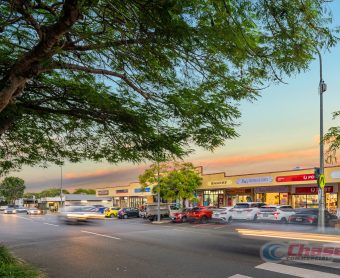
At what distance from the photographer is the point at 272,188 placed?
42.9 meters

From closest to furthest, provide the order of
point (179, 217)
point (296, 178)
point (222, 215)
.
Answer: point (222, 215) < point (179, 217) < point (296, 178)

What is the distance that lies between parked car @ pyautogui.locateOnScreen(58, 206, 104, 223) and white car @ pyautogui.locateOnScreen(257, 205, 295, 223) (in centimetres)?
1285

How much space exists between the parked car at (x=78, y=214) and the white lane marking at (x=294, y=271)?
69.2 ft

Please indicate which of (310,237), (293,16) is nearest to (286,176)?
(310,237)

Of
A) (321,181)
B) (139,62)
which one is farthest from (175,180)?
(139,62)

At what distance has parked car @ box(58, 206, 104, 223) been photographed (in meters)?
28.9

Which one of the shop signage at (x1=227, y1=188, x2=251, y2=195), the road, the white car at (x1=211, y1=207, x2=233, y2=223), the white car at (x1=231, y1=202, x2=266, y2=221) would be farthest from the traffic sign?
the shop signage at (x1=227, y1=188, x2=251, y2=195)

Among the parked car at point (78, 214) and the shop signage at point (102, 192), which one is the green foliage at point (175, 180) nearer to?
the parked car at point (78, 214)

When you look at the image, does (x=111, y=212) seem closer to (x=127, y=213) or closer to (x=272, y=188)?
(x=127, y=213)

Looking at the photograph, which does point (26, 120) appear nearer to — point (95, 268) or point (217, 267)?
point (95, 268)

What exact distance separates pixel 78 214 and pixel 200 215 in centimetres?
1167

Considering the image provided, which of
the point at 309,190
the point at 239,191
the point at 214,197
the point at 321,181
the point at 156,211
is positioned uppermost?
the point at 321,181

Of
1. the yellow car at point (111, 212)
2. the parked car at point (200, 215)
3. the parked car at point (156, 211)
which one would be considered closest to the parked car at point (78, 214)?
the parked car at point (200, 215)

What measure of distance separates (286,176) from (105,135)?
31004 millimetres
